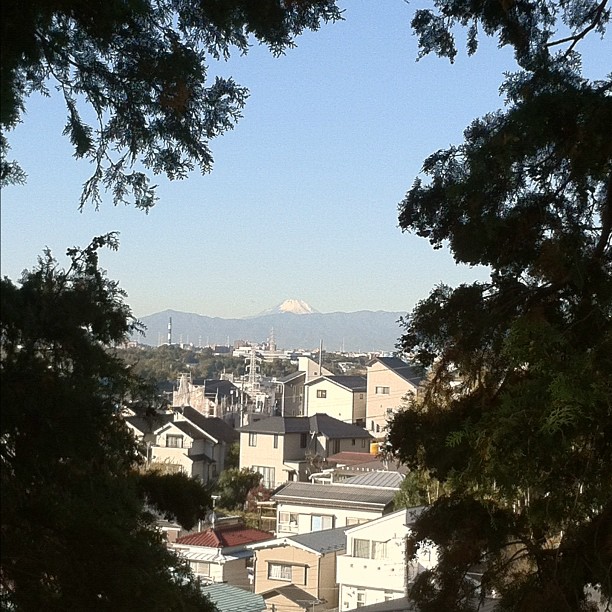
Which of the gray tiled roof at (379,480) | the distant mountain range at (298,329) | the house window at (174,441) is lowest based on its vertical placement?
the gray tiled roof at (379,480)

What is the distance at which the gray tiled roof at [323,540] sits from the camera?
14.1 meters

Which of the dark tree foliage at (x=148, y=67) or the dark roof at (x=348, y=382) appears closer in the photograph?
the dark tree foliage at (x=148, y=67)

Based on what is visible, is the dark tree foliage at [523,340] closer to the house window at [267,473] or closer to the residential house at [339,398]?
the house window at [267,473]

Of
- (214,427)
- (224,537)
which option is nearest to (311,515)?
(224,537)

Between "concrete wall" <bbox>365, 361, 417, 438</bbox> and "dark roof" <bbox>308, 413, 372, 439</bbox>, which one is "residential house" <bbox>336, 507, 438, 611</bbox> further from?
"concrete wall" <bbox>365, 361, 417, 438</bbox>

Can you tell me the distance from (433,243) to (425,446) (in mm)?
1340

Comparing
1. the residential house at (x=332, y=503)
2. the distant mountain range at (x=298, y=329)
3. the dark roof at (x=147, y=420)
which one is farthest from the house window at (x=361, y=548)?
the distant mountain range at (x=298, y=329)

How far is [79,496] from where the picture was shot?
3971mm

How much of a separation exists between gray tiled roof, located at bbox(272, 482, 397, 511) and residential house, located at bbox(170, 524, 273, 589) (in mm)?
1705

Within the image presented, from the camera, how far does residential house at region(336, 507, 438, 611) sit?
13.1 m

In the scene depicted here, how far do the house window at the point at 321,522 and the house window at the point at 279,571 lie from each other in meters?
3.09

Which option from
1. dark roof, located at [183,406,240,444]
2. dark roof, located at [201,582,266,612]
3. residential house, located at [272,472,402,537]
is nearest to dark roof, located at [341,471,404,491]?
residential house, located at [272,472,402,537]

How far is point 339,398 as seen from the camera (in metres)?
34.2

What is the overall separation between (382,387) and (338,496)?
15.7 m
